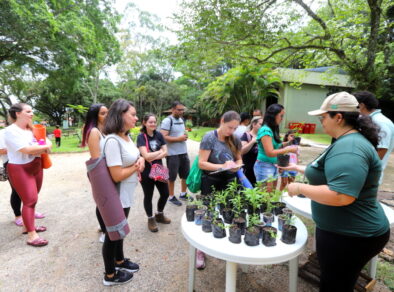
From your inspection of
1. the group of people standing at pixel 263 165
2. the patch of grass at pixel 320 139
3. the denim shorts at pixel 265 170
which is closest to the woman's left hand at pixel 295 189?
the group of people standing at pixel 263 165

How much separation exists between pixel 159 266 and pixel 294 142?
2309 mm

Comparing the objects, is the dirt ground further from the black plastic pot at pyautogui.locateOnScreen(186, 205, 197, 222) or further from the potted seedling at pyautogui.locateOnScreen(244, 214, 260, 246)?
the potted seedling at pyautogui.locateOnScreen(244, 214, 260, 246)

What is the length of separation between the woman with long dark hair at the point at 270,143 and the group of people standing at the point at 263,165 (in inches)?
0.5

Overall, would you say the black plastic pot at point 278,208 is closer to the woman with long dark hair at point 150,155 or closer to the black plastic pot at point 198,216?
the black plastic pot at point 198,216

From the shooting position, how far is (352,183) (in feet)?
3.79

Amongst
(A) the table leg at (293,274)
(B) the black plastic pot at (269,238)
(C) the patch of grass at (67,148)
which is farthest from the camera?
(C) the patch of grass at (67,148)

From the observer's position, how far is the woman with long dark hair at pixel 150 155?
3.09 metres

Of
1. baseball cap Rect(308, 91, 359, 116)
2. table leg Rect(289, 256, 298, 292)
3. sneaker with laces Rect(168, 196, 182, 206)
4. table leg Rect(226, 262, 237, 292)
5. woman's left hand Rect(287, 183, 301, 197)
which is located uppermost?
baseball cap Rect(308, 91, 359, 116)

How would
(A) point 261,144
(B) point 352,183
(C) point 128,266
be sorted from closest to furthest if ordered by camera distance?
1. (B) point 352,183
2. (C) point 128,266
3. (A) point 261,144

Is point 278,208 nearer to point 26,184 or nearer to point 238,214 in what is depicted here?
point 238,214

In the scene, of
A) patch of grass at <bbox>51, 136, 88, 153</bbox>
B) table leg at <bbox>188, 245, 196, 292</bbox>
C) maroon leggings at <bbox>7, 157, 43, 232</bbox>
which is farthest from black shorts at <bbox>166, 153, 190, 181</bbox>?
patch of grass at <bbox>51, 136, 88, 153</bbox>

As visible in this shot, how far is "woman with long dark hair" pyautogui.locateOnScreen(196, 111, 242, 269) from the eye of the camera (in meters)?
2.36

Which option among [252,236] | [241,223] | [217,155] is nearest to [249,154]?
[217,155]

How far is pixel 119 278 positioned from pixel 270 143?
2254mm
